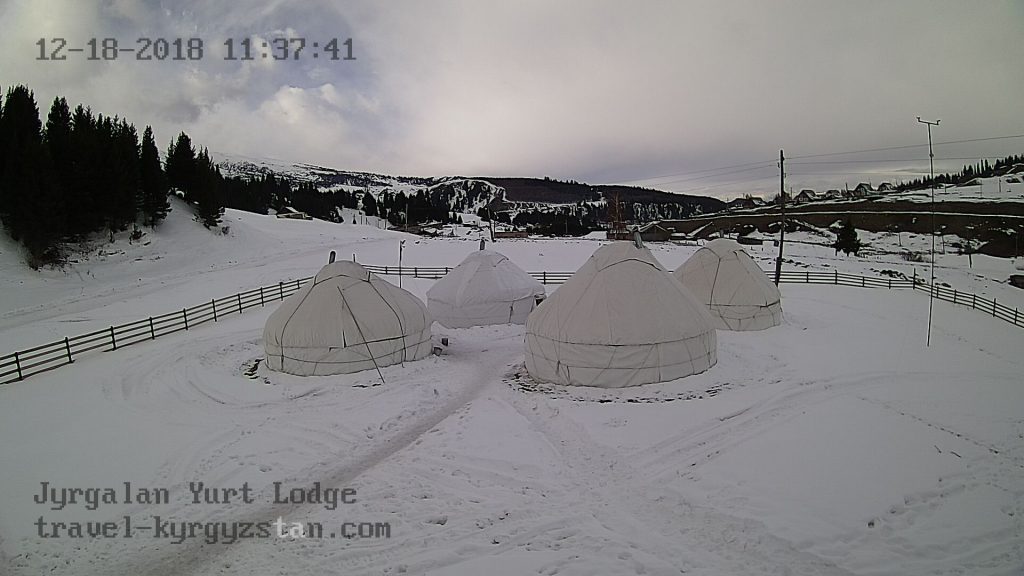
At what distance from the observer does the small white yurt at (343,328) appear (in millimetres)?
13383

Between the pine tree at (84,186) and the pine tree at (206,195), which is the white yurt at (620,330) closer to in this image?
the pine tree at (84,186)

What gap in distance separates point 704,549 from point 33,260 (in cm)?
3394

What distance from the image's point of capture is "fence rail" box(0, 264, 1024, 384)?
50.1 feet

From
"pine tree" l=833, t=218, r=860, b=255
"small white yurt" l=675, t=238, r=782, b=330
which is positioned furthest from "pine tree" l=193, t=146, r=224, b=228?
"pine tree" l=833, t=218, r=860, b=255

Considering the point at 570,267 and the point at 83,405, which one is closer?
the point at 83,405

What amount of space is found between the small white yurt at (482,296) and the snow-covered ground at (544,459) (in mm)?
2574

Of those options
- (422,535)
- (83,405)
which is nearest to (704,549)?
(422,535)

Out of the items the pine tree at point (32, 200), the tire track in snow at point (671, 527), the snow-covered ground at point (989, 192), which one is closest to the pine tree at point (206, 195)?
the pine tree at point (32, 200)

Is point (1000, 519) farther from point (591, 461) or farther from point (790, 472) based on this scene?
point (591, 461)

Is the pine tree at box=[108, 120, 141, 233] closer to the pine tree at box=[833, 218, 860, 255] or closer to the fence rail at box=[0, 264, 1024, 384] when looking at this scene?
the fence rail at box=[0, 264, 1024, 384]

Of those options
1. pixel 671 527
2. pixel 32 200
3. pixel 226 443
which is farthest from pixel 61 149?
pixel 671 527

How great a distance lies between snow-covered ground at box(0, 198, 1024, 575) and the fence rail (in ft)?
2.81

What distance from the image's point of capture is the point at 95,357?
16172 mm

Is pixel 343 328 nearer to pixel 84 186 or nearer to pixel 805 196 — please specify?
pixel 84 186
